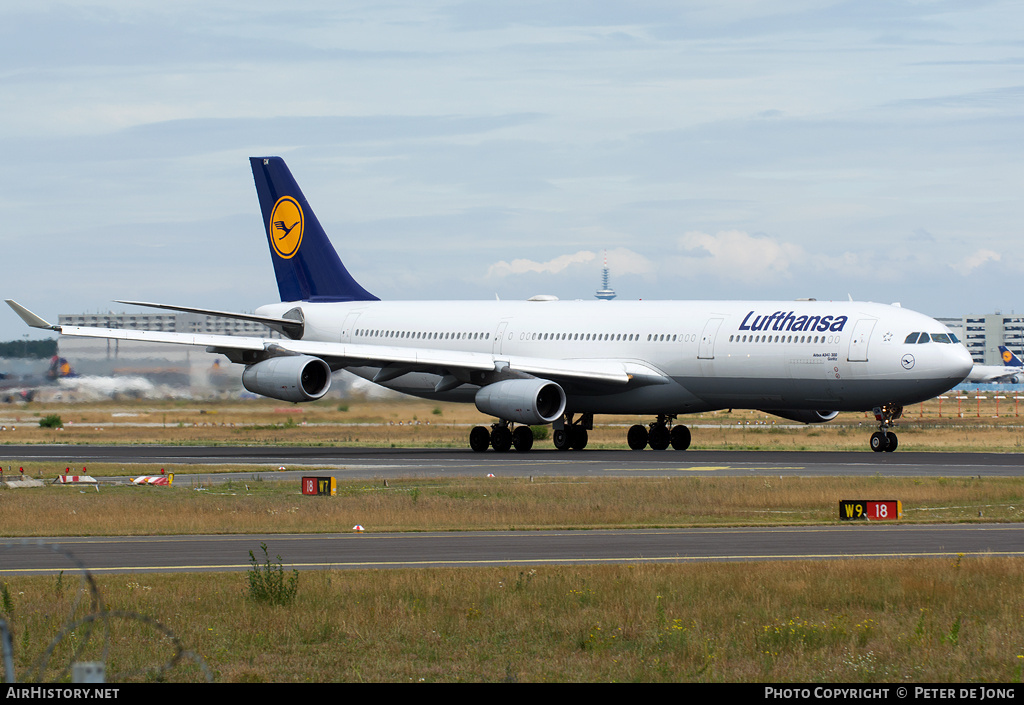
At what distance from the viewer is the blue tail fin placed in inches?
2414

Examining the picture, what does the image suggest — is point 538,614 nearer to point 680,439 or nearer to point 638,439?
point 680,439

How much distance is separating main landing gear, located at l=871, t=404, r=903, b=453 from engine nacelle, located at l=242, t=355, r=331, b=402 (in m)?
19.0

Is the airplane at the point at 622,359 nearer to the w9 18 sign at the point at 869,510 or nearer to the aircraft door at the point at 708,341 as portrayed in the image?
the aircraft door at the point at 708,341

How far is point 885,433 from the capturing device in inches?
1816

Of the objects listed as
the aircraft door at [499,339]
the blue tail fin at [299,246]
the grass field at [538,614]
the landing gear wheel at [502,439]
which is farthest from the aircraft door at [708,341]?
the blue tail fin at [299,246]

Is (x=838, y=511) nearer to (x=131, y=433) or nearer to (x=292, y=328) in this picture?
(x=292, y=328)

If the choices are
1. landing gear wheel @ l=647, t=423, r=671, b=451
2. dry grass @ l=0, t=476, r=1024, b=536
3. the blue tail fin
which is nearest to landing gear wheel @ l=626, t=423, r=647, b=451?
landing gear wheel @ l=647, t=423, r=671, b=451

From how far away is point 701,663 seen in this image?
1334 cm

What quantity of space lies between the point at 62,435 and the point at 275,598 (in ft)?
173

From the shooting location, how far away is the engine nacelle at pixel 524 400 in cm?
4644

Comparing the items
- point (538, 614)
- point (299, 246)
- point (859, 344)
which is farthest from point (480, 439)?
point (538, 614)

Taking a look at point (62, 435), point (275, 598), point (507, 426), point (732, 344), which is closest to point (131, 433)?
point (62, 435)

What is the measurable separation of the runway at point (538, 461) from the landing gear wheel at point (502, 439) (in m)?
0.46
